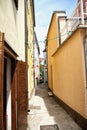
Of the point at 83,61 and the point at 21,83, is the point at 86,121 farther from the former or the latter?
the point at 21,83

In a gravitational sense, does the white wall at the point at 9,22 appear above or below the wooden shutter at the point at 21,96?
above

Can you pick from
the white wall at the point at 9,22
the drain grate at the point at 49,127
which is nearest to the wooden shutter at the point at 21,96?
the white wall at the point at 9,22

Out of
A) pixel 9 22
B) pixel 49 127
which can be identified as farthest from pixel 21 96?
pixel 9 22

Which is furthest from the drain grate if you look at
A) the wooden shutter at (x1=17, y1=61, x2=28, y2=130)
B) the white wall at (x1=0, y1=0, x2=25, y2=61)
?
the white wall at (x1=0, y1=0, x2=25, y2=61)

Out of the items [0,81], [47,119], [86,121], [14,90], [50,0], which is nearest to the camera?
[0,81]

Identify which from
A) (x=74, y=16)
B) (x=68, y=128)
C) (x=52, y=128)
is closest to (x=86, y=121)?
(x=68, y=128)

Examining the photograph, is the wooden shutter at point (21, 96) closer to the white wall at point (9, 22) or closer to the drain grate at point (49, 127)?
the white wall at point (9, 22)

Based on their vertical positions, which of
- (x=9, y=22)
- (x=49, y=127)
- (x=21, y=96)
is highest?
(x=9, y=22)

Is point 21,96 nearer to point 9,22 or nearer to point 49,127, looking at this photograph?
point 49,127

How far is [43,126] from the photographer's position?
6742 millimetres

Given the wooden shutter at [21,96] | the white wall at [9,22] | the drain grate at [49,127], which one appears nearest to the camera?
the white wall at [9,22]

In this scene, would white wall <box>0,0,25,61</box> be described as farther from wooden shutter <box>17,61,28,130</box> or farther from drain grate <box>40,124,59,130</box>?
drain grate <box>40,124,59,130</box>

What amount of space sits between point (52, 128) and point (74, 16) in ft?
15.6

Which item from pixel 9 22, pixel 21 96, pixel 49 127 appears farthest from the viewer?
pixel 49 127
